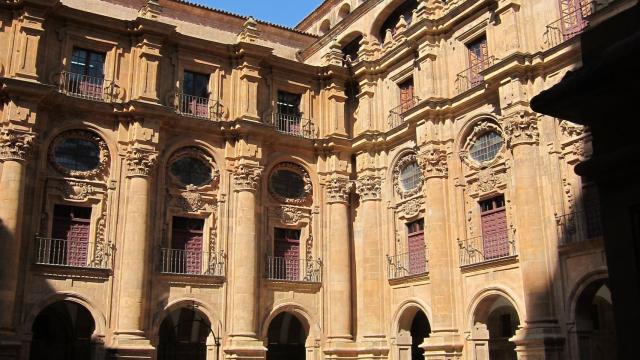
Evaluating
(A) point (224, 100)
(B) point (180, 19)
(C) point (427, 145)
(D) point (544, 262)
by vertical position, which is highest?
(B) point (180, 19)

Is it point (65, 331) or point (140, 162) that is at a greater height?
point (140, 162)

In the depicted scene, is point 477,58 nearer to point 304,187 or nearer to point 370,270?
point 304,187

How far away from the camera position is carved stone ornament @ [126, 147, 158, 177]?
25.2m

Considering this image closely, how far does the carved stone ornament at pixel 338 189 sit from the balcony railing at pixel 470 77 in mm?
6691

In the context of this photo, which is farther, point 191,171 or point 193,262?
point 191,171

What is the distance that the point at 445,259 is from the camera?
78.9 feet

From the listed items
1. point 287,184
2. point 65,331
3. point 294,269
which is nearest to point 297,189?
point 287,184

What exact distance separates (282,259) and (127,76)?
956cm

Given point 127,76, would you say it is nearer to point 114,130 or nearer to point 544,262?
point 114,130

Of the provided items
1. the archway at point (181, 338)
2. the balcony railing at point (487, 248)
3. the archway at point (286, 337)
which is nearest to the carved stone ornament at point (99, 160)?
the archway at point (181, 338)

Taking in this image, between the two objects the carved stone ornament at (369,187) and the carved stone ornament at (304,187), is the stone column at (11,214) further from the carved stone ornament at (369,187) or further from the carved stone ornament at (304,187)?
the carved stone ornament at (369,187)

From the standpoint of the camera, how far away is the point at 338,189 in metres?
29.2

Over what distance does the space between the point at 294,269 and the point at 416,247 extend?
5.22m

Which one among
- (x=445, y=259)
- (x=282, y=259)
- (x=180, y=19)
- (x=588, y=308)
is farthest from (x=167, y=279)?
(x=588, y=308)
